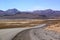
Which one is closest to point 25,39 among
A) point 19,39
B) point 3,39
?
point 19,39

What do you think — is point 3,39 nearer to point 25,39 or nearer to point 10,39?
point 10,39

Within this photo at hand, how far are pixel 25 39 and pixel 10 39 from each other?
5.42 ft

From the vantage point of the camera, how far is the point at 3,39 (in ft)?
52.9

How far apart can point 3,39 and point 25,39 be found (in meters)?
2.51

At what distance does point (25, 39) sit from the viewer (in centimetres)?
1756

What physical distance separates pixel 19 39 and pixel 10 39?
1118 millimetres

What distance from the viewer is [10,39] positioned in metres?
16.8

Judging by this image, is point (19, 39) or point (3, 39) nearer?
point (3, 39)

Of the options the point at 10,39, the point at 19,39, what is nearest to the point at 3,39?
the point at 10,39

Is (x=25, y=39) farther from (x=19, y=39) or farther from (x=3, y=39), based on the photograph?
(x=3, y=39)

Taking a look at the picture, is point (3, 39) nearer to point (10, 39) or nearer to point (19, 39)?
point (10, 39)

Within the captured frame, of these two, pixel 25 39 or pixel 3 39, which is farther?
pixel 25 39
